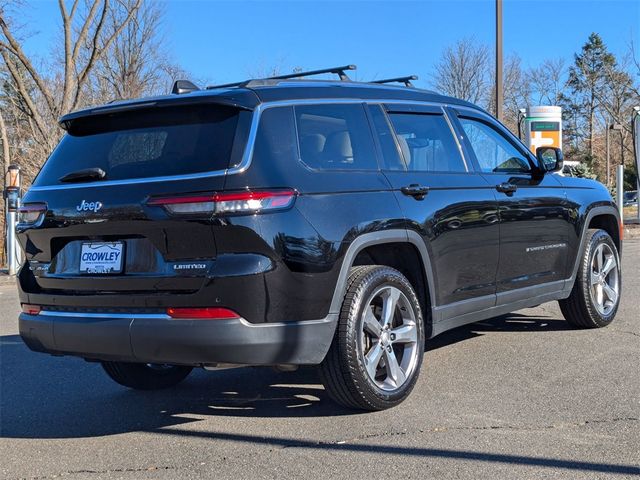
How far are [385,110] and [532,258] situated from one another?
1.73 meters

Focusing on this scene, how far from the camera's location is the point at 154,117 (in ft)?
13.5

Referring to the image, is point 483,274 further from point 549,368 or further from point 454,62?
point 454,62

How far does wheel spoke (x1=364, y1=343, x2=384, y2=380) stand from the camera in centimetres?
421

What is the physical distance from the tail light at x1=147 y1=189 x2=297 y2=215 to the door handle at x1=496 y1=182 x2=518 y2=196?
217 cm

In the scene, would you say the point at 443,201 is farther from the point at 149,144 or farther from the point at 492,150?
the point at 149,144

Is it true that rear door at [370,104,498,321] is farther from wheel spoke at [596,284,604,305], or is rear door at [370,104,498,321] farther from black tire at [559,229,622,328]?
wheel spoke at [596,284,604,305]

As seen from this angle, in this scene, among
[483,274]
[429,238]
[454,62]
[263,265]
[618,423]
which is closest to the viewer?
[263,265]

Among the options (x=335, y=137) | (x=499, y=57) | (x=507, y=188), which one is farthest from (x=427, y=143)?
(x=499, y=57)

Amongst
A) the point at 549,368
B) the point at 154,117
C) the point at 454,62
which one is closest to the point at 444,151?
the point at 549,368

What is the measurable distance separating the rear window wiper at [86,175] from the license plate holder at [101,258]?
362 millimetres

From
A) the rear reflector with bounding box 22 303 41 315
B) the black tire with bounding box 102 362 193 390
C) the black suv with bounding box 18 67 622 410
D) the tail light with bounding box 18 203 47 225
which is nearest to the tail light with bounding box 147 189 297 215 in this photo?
the black suv with bounding box 18 67 622 410

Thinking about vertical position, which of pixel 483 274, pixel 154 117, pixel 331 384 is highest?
pixel 154 117

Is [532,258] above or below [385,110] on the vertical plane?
below

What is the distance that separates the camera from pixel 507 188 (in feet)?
17.7
